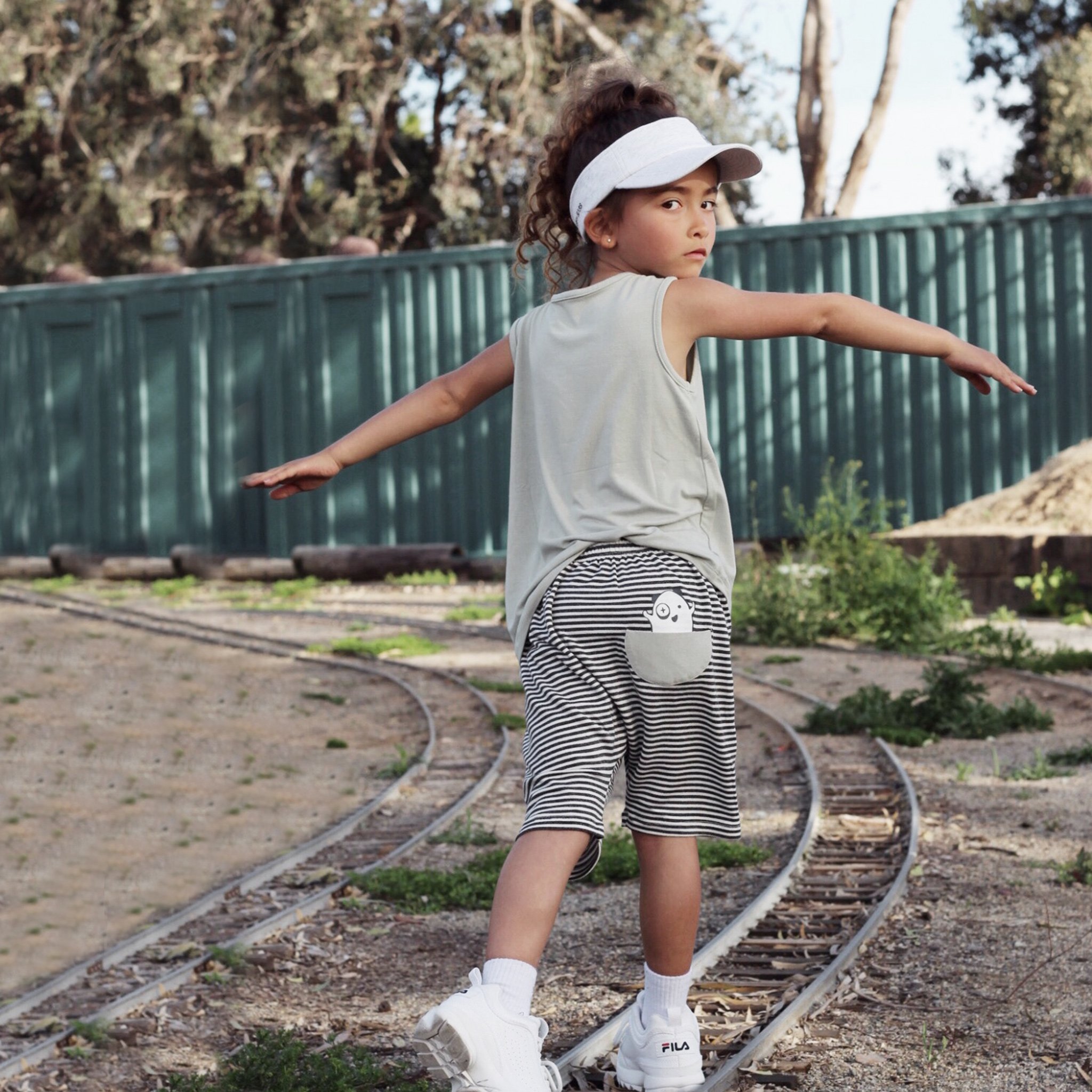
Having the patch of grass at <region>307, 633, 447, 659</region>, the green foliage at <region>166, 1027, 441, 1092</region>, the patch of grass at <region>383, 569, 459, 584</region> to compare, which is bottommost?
the green foliage at <region>166, 1027, 441, 1092</region>

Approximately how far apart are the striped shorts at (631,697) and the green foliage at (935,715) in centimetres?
435

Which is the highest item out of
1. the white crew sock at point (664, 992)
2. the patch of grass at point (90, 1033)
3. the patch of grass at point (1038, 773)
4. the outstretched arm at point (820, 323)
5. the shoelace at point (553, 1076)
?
the outstretched arm at point (820, 323)

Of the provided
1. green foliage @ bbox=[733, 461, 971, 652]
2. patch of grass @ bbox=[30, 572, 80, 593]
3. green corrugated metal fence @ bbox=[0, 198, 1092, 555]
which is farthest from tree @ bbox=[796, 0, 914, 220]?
patch of grass @ bbox=[30, 572, 80, 593]

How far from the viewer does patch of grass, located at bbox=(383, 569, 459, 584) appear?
43.7 ft

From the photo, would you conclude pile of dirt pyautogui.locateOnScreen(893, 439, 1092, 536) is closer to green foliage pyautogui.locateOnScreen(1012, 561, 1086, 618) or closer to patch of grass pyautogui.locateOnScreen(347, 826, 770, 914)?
green foliage pyautogui.locateOnScreen(1012, 561, 1086, 618)

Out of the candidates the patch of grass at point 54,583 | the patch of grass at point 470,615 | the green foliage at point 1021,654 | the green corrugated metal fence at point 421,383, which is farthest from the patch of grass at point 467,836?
the patch of grass at point 54,583

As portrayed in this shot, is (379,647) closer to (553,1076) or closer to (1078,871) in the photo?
(1078,871)

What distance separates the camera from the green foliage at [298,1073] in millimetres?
2598

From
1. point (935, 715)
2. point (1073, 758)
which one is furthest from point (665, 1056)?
point (935, 715)

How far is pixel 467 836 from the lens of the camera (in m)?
4.88

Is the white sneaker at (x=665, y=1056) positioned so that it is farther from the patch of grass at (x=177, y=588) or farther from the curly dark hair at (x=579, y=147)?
the patch of grass at (x=177, y=588)

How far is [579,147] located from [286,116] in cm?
2319

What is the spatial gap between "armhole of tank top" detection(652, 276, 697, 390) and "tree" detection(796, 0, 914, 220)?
694 inches

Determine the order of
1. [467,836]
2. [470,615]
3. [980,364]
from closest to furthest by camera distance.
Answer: [980,364]
[467,836]
[470,615]
